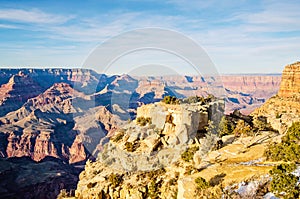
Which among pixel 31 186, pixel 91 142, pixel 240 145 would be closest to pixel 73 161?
pixel 91 142

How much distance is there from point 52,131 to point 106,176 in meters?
154

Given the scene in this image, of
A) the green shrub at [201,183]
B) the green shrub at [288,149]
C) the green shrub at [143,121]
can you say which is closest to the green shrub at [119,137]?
the green shrub at [143,121]

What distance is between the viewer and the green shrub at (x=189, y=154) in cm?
3425

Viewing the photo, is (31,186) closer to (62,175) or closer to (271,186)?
(62,175)

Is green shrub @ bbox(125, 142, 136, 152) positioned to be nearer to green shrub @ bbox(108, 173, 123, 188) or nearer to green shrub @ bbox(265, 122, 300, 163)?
green shrub @ bbox(108, 173, 123, 188)

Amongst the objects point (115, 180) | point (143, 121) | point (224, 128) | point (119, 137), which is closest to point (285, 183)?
point (224, 128)

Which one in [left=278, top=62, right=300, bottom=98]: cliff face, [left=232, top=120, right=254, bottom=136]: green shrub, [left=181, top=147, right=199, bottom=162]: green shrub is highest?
[left=278, top=62, right=300, bottom=98]: cliff face

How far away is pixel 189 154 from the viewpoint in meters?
34.7

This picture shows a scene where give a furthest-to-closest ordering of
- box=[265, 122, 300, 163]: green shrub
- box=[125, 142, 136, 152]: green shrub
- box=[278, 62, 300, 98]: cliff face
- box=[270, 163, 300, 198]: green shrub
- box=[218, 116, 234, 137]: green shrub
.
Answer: box=[278, 62, 300, 98]: cliff face → box=[218, 116, 234, 137]: green shrub → box=[125, 142, 136, 152]: green shrub → box=[265, 122, 300, 163]: green shrub → box=[270, 163, 300, 198]: green shrub

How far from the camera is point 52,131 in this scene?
596 feet

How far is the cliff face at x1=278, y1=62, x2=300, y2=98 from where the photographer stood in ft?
325

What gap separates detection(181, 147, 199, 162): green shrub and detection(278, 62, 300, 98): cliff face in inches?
2876

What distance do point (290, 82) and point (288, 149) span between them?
82.0 m

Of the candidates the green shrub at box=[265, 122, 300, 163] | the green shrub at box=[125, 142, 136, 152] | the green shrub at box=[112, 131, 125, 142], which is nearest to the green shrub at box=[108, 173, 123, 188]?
the green shrub at box=[125, 142, 136, 152]
